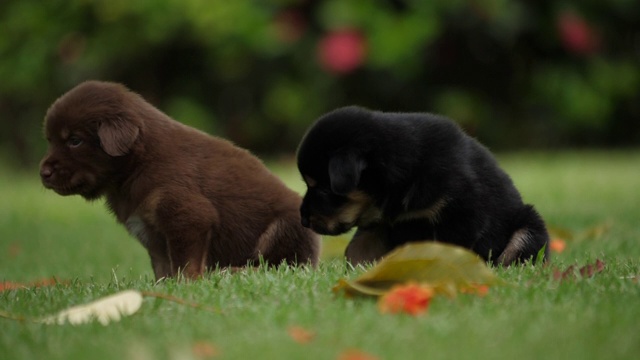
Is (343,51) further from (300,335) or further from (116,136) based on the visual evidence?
(300,335)

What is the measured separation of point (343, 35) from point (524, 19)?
257 centimetres

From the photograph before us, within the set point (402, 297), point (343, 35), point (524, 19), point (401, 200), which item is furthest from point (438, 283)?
point (524, 19)

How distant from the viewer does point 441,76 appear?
46.3 feet

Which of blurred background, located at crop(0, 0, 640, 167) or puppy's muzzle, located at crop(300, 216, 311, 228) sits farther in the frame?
blurred background, located at crop(0, 0, 640, 167)

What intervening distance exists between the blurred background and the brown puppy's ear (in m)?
8.68

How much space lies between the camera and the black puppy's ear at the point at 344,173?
4.14 metres

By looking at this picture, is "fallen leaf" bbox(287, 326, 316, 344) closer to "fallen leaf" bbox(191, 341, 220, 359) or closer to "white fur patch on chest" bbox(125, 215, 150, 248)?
"fallen leaf" bbox(191, 341, 220, 359)

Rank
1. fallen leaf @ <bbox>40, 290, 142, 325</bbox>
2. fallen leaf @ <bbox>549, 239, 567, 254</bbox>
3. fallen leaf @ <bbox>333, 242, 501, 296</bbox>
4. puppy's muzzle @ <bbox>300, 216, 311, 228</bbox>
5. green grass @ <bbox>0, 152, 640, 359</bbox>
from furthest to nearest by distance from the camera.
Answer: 1. fallen leaf @ <bbox>549, 239, 567, 254</bbox>
2. puppy's muzzle @ <bbox>300, 216, 311, 228</bbox>
3. fallen leaf @ <bbox>333, 242, 501, 296</bbox>
4. fallen leaf @ <bbox>40, 290, 142, 325</bbox>
5. green grass @ <bbox>0, 152, 640, 359</bbox>

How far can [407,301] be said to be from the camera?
127 inches

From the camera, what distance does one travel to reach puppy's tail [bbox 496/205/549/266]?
173 inches

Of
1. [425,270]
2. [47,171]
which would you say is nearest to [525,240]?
[425,270]

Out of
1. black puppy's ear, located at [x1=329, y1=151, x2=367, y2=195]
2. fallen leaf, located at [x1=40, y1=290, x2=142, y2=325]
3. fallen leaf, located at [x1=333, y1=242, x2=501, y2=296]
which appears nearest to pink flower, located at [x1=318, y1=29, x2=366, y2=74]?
black puppy's ear, located at [x1=329, y1=151, x2=367, y2=195]

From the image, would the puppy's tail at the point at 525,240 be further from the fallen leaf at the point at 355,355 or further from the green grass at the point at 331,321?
the fallen leaf at the point at 355,355

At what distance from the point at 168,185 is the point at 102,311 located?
3.72ft
